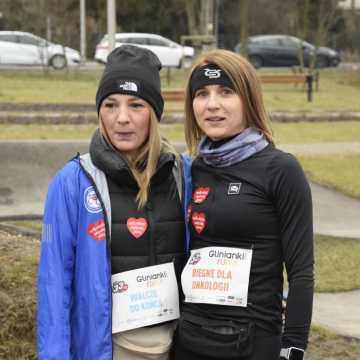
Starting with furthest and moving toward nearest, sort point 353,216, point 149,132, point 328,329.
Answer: point 353,216 → point 328,329 → point 149,132

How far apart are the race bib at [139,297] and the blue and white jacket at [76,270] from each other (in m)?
0.05

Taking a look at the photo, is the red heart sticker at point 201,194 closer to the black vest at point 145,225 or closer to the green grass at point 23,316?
the black vest at point 145,225

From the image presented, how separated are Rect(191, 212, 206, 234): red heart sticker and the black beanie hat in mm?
375

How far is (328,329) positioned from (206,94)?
3108 mm

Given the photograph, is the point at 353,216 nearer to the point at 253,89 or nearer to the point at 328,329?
the point at 328,329

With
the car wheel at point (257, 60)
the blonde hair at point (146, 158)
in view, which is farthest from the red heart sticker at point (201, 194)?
the car wheel at point (257, 60)

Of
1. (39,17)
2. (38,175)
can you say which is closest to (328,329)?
(38,175)

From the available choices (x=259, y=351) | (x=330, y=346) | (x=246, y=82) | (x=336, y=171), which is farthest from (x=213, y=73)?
(x=336, y=171)

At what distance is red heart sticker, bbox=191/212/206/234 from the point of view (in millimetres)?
2873

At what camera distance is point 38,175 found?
10664mm

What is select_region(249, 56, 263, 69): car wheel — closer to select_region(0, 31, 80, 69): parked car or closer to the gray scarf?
select_region(0, 31, 80, 69): parked car

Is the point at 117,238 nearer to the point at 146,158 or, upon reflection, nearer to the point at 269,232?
the point at 146,158

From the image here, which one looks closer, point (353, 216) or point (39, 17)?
point (353, 216)

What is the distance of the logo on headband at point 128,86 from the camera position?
2943 millimetres
